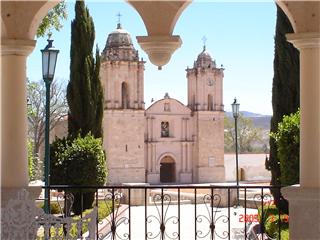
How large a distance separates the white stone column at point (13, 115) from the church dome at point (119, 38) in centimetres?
3732

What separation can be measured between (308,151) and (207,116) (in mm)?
41492

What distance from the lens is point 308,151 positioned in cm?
550

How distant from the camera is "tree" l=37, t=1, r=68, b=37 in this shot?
10.9m

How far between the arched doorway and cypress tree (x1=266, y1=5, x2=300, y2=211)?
3146 cm

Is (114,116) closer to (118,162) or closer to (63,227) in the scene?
(118,162)

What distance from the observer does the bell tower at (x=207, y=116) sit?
46188 mm

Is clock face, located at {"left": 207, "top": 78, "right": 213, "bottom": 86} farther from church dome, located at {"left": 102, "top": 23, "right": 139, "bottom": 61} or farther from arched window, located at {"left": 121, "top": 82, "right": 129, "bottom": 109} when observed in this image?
arched window, located at {"left": 121, "top": 82, "right": 129, "bottom": 109}

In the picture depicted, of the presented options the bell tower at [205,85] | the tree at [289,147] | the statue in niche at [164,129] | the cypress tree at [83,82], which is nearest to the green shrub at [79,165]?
the cypress tree at [83,82]

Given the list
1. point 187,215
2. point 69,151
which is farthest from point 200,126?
point 69,151

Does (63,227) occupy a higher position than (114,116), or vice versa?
(114,116)

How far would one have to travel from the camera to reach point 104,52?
4319 centimetres

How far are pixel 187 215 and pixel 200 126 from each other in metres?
26.2

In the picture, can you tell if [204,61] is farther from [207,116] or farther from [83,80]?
[83,80]

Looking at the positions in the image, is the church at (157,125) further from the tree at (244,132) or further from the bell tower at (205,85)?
the tree at (244,132)
